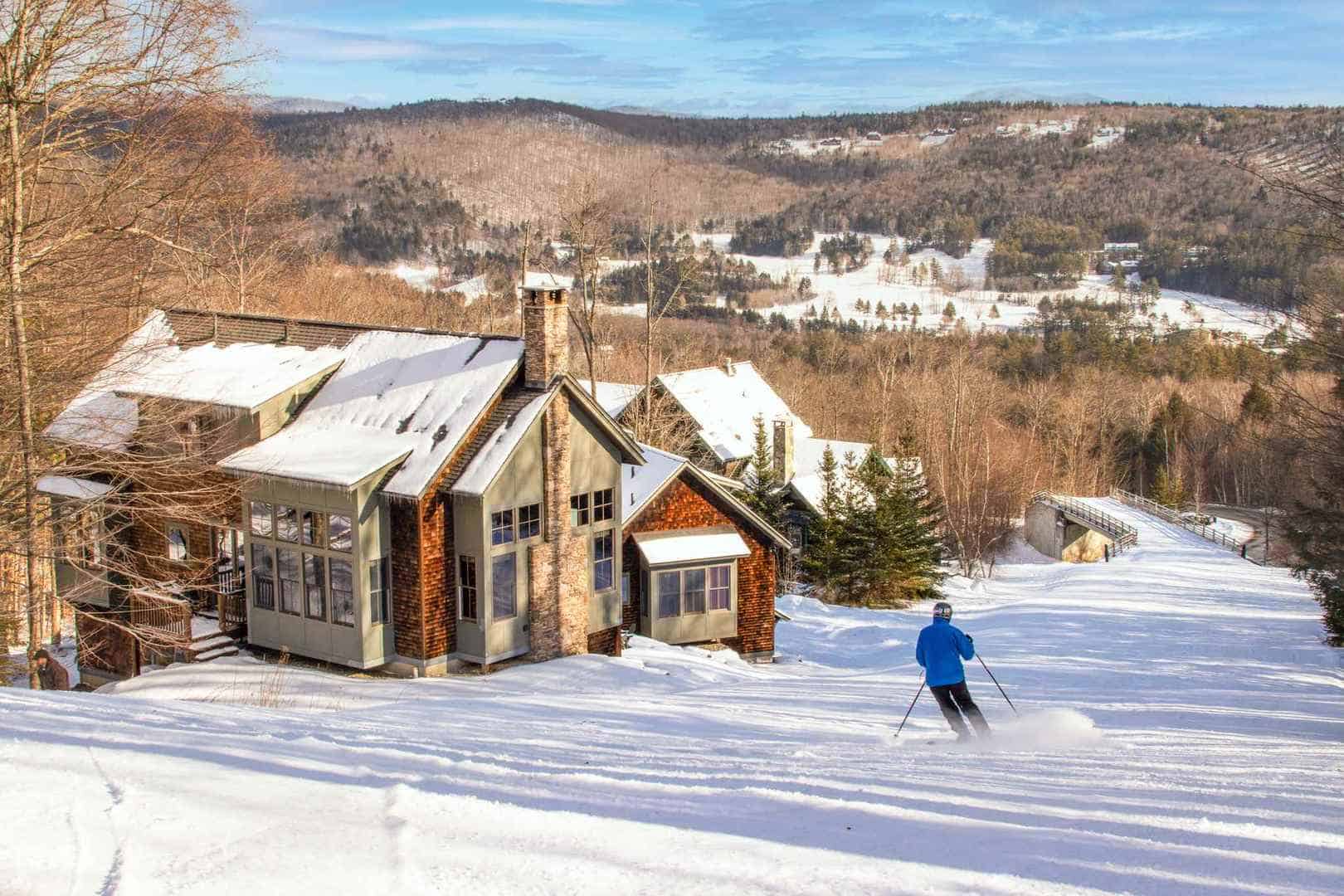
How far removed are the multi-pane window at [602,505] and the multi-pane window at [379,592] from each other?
403cm

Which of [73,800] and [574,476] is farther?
[574,476]

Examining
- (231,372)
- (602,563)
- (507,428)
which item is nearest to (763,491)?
(602,563)

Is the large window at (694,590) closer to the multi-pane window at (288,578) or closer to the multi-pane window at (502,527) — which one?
the multi-pane window at (502,527)

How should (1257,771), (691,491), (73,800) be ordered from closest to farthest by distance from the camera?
1. (73,800)
2. (1257,771)
3. (691,491)

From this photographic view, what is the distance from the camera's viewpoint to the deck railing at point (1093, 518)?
52969 mm

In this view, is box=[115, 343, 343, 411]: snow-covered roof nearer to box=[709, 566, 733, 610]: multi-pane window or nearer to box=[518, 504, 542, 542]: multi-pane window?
box=[518, 504, 542, 542]: multi-pane window

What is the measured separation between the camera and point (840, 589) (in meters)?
36.8

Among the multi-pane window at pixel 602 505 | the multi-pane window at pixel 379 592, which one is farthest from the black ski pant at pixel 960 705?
the multi-pane window at pixel 379 592

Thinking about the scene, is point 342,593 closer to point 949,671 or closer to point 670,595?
point 670,595

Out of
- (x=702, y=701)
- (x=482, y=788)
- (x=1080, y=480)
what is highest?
(x=482, y=788)

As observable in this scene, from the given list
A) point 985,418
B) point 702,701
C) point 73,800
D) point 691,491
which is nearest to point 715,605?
point 691,491

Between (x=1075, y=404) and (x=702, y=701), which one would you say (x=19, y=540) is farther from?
(x=1075, y=404)

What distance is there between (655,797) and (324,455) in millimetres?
12268

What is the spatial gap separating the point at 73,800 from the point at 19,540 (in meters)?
8.71
